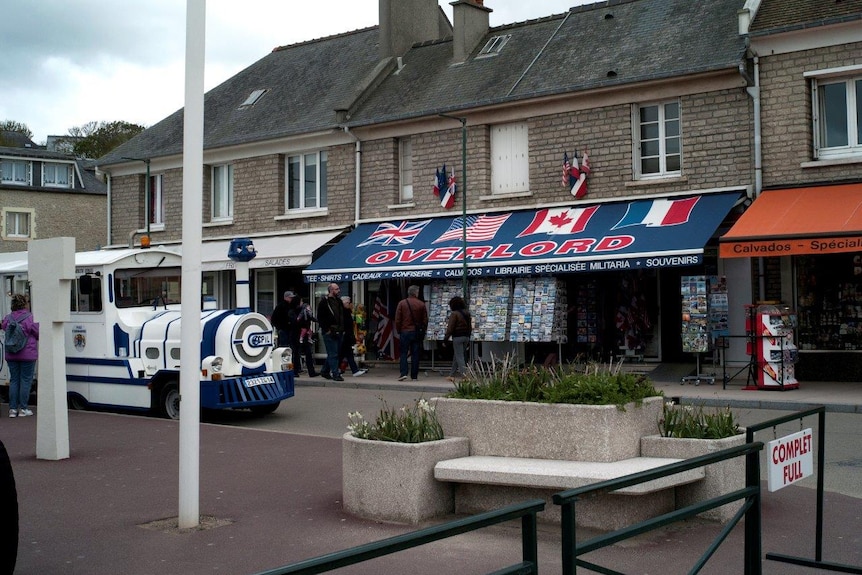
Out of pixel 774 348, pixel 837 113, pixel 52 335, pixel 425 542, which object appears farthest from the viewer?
pixel 837 113

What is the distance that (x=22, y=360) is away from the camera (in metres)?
13.7

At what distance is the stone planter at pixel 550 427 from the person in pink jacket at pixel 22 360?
26.4ft

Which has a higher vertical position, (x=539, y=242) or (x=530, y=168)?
(x=530, y=168)

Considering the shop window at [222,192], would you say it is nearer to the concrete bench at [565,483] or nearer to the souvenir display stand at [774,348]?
the souvenir display stand at [774,348]

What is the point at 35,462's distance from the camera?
10.0 m

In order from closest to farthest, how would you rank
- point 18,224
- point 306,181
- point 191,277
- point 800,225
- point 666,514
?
point 666,514 < point 191,277 < point 800,225 < point 306,181 < point 18,224

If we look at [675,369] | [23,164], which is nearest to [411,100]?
[675,369]

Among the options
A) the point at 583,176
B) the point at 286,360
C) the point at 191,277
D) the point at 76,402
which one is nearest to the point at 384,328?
the point at 583,176

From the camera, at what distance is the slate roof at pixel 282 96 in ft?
83.5

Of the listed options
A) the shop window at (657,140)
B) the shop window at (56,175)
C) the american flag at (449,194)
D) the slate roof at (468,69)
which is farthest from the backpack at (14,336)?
the shop window at (56,175)

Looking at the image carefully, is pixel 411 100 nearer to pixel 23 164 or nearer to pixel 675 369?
pixel 675 369

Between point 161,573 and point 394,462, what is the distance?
6.33 ft

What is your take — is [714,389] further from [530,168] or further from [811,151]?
[530,168]

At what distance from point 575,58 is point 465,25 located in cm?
382
